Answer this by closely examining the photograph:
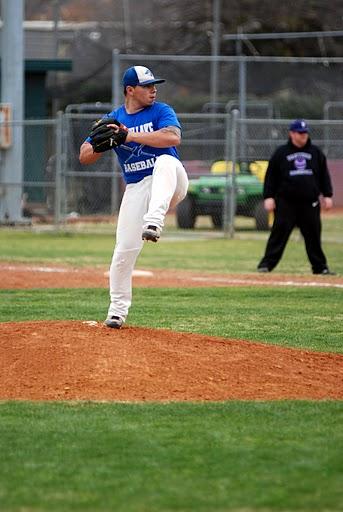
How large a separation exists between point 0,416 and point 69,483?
145cm

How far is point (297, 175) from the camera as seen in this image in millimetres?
14859

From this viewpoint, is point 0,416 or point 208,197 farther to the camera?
point 208,197

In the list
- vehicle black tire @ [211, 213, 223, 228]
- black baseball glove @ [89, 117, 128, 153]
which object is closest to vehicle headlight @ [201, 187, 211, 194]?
vehicle black tire @ [211, 213, 223, 228]

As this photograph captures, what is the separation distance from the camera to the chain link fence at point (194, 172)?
21609 mm

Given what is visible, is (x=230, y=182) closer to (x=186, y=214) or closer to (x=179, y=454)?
(x=186, y=214)

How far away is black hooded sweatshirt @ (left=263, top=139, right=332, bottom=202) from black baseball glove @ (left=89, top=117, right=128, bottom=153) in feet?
23.3

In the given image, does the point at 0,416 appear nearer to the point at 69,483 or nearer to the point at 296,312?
the point at 69,483

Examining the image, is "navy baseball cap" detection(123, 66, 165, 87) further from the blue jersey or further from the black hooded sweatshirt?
the black hooded sweatshirt

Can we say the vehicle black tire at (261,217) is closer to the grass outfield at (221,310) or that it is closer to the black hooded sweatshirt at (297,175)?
the black hooded sweatshirt at (297,175)

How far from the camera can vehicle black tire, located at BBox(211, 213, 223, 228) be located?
79.4ft

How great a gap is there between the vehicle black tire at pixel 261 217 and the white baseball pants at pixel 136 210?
15102mm

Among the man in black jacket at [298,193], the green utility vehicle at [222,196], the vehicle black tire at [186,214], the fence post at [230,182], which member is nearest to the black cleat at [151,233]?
the man in black jacket at [298,193]

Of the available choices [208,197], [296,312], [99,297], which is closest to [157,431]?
[296,312]

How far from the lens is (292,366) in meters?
7.49
